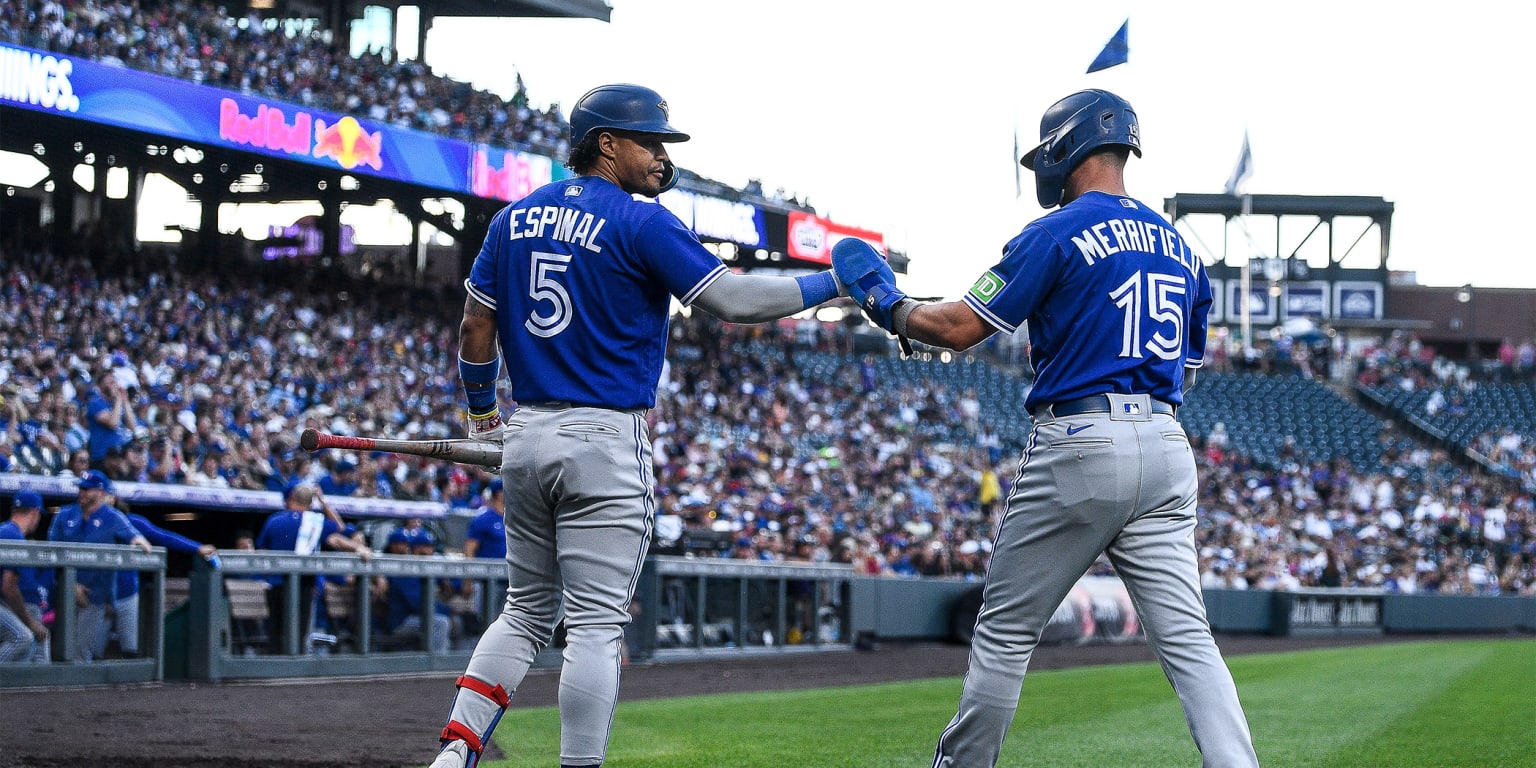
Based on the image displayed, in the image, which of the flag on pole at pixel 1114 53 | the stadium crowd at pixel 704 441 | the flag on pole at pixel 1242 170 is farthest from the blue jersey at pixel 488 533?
the flag on pole at pixel 1242 170

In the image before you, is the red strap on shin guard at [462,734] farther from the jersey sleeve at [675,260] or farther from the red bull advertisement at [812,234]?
the red bull advertisement at [812,234]

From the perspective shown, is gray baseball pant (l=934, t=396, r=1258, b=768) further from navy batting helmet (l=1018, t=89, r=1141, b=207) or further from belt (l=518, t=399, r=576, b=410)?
belt (l=518, t=399, r=576, b=410)

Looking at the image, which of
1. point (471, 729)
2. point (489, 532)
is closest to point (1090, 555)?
point (471, 729)

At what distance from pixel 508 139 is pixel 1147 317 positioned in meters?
25.0

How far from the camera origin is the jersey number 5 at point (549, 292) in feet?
14.7

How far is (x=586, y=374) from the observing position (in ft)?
14.5

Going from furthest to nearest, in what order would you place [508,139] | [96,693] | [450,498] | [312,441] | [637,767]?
[508,139]
[450,498]
[96,693]
[637,767]
[312,441]

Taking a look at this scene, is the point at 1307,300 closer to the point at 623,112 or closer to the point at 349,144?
the point at 349,144

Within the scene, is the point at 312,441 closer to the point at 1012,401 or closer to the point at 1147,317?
the point at 1147,317

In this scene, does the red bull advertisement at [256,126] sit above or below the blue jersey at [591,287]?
above

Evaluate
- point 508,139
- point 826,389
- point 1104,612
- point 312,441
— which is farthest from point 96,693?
point 826,389

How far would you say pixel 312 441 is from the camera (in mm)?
4930

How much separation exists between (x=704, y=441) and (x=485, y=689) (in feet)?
71.6

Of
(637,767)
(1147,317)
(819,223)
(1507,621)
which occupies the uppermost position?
(819,223)
